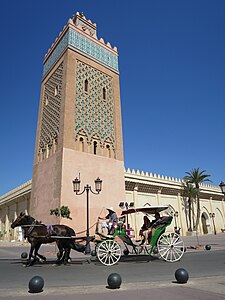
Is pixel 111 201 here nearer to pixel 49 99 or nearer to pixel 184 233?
pixel 49 99

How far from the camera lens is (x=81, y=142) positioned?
63.7 ft

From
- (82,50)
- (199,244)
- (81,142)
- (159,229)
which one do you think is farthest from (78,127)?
(159,229)

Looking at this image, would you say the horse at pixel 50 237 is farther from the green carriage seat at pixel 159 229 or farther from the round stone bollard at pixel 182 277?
the round stone bollard at pixel 182 277

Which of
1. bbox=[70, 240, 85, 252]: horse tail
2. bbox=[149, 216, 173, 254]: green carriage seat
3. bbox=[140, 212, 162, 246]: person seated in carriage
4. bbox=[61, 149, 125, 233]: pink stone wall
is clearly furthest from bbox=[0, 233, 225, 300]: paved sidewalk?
bbox=[61, 149, 125, 233]: pink stone wall

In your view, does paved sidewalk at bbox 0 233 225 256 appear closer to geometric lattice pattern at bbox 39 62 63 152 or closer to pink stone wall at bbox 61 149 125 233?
pink stone wall at bbox 61 149 125 233

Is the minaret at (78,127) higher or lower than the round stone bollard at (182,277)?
higher

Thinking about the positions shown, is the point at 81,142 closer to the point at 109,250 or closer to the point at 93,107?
the point at 93,107

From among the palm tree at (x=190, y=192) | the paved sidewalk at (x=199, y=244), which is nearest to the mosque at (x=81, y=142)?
the palm tree at (x=190, y=192)

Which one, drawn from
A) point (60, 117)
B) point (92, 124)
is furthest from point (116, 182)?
point (60, 117)

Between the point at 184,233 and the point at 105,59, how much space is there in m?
19.8

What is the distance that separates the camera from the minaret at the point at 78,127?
17.9 m

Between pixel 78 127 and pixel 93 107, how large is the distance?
2.67m

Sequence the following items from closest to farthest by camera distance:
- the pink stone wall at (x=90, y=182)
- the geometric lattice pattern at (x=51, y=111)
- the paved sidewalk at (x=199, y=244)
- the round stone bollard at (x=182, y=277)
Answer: the round stone bollard at (x=182, y=277) → the paved sidewalk at (x=199, y=244) → the pink stone wall at (x=90, y=182) → the geometric lattice pattern at (x=51, y=111)

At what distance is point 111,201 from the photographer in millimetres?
19438
